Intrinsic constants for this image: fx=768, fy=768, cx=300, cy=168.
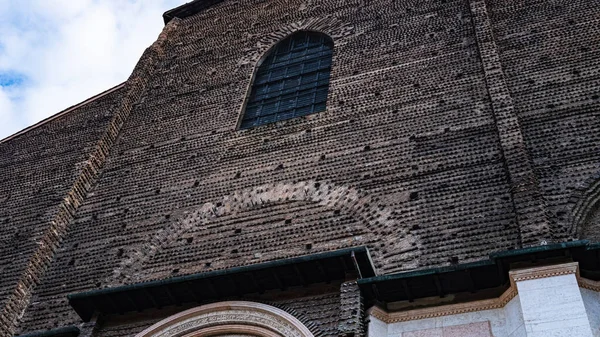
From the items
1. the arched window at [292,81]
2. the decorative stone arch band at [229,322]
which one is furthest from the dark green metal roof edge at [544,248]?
the arched window at [292,81]

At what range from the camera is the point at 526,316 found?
19.6 ft

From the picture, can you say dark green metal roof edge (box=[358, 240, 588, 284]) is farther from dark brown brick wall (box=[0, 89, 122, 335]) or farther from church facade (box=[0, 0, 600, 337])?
dark brown brick wall (box=[0, 89, 122, 335])

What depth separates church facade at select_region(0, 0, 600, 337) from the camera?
686 cm

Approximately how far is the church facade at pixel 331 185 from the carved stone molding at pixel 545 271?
0.02 metres

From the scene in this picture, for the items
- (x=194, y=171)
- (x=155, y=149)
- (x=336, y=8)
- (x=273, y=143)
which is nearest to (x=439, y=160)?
(x=273, y=143)

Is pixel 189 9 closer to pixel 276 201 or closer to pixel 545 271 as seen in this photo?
pixel 276 201

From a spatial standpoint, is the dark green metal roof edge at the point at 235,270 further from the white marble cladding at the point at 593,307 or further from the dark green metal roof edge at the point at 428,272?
the white marble cladding at the point at 593,307

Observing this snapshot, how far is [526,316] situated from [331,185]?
3588 millimetres

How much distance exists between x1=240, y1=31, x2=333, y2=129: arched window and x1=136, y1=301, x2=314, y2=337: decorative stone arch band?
4.10 meters

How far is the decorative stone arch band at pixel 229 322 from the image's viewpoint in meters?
7.17

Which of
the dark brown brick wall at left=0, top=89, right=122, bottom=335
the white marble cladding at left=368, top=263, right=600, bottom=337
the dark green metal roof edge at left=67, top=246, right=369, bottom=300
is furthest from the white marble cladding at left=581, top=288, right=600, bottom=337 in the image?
the dark brown brick wall at left=0, top=89, right=122, bottom=335

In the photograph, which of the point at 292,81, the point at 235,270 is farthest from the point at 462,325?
the point at 292,81

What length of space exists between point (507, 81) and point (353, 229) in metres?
3.00

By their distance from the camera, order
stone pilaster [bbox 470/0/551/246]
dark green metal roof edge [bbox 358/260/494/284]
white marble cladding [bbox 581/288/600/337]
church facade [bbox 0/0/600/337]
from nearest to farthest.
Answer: white marble cladding [bbox 581/288/600/337] → dark green metal roof edge [bbox 358/260/494/284] → church facade [bbox 0/0/600/337] → stone pilaster [bbox 470/0/551/246]
